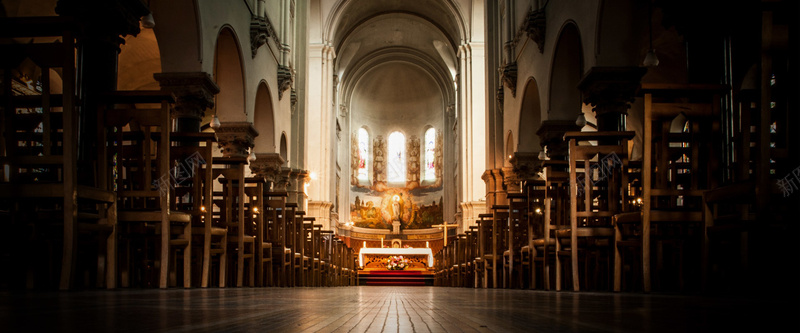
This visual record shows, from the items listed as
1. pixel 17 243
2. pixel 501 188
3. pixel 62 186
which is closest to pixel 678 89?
pixel 62 186

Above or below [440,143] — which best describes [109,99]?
below

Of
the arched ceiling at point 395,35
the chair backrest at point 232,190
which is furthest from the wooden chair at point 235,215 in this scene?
the arched ceiling at point 395,35

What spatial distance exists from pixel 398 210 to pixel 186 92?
1001 inches

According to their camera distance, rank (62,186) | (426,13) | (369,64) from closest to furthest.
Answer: (62,186) < (426,13) < (369,64)

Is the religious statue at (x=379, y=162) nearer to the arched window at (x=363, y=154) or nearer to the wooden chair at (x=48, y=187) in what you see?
the arched window at (x=363, y=154)

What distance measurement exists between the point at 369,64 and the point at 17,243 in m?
30.7

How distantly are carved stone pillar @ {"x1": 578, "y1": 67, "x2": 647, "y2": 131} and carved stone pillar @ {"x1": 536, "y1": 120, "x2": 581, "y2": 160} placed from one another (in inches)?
95.4

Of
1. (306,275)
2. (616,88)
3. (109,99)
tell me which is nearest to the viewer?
(109,99)

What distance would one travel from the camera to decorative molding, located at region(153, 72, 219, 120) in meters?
8.88

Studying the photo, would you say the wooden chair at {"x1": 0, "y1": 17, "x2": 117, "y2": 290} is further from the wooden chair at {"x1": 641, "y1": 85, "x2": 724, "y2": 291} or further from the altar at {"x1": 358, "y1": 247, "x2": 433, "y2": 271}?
the altar at {"x1": 358, "y1": 247, "x2": 433, "y2": 271}

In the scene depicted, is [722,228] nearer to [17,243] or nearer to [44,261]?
[17,243]

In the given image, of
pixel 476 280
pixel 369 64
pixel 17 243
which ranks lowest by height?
pixel 476 280

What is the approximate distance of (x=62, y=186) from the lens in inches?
147

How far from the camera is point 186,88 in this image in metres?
8.91
